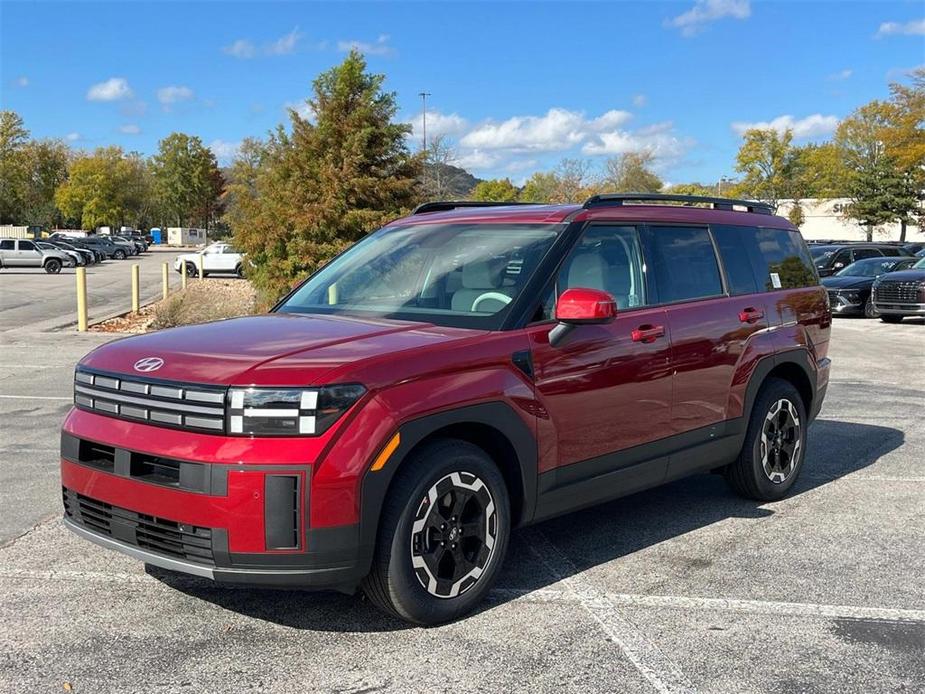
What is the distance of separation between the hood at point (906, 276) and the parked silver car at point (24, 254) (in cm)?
3928

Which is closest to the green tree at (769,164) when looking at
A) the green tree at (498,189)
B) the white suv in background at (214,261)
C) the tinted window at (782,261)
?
the green tree at (498,189)

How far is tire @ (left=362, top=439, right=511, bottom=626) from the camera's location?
12.2 ft

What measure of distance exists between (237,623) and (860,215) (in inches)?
2284

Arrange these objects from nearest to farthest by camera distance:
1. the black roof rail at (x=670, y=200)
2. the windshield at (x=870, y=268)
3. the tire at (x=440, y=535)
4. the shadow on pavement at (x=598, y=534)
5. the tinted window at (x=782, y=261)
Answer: the tire at (x=440, y=535)
the shadow on pavement at (x=598, y=534)
the black roof rail at (x=670, y=200)
the tinted window at (x=782, y=261)
the windshield at (x=870, y=268)

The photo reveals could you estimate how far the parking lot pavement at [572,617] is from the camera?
351cm

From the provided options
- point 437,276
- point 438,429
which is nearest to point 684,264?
point 437,276

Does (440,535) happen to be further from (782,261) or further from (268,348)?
(782,261)

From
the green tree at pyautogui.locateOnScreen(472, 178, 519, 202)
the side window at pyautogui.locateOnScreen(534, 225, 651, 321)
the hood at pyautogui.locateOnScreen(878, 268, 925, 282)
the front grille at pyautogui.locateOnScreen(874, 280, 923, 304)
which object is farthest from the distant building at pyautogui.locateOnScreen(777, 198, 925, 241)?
the side window at pyautogui.locateOnScreen(534, 225, 651, 321)

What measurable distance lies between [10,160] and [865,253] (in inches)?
3136

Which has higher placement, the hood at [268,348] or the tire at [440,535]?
the hood at [268,348]

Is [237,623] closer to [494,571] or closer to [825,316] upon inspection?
[494,571]

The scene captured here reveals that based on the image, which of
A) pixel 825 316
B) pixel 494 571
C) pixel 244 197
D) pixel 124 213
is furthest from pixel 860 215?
pixel 124 213

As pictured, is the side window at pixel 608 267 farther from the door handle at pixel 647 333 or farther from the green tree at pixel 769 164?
the green tree at pixel 769 164

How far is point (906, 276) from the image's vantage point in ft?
69.1
